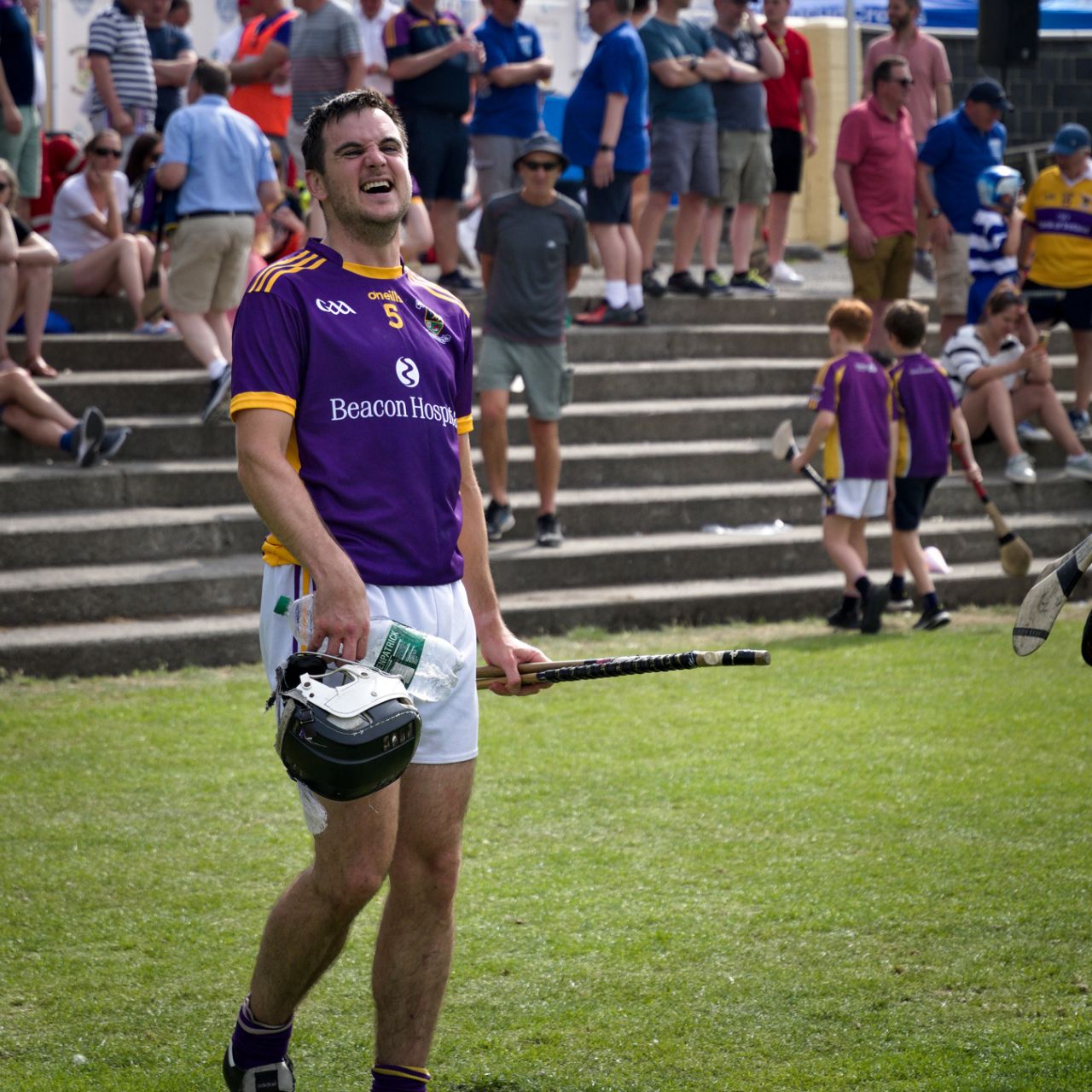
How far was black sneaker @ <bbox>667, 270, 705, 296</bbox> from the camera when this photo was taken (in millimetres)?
13062

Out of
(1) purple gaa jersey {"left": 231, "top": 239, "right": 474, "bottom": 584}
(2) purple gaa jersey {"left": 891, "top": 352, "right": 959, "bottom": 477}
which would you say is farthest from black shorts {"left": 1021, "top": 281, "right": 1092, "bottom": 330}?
(1) purple gaa jersey {"left": 231, "top": 239, "right": 474, "bottom": 584}

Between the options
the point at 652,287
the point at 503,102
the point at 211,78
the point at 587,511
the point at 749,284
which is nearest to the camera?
the point at 211,78

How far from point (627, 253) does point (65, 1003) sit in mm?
8480

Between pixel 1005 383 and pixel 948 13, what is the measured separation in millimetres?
8349

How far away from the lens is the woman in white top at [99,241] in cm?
1134

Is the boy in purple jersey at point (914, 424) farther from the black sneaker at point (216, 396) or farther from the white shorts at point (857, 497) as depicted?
the black sneaker at point (216, 396)

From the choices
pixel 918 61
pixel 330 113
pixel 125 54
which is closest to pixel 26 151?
pixel 125 54

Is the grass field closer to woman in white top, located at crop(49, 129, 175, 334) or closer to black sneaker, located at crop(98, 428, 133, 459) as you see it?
black sneaker, located at crop(98, 428, 133, 459)

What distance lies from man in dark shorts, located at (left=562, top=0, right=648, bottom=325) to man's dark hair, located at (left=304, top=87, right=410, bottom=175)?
25.8 feet

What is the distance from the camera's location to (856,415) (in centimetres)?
962

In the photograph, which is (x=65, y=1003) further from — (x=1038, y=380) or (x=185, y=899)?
(x=1038, y=380)

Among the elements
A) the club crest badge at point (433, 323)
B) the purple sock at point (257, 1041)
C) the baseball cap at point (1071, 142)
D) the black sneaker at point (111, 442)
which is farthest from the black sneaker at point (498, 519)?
the purple sock at point (257, 1041)

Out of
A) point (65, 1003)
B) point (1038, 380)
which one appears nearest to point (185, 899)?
point (65, 1003)

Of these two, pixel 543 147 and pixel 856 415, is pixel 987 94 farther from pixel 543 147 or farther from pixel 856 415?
pixel 543 147
